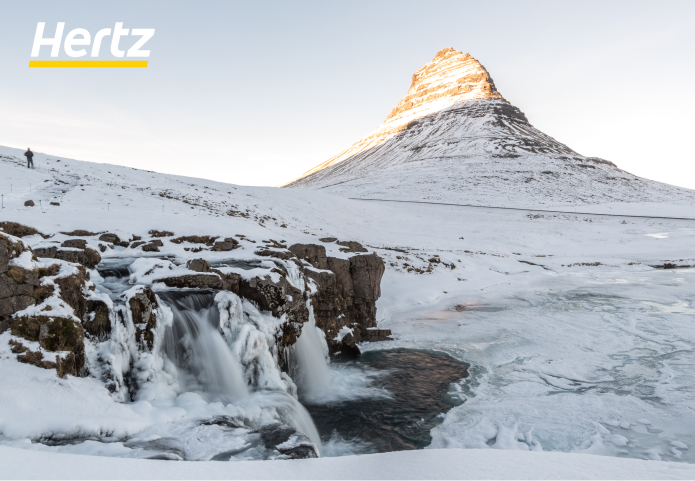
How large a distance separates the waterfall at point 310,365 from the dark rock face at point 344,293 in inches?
36.9

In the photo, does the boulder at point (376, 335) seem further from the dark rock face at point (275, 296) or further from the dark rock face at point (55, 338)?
the dark rock face at point (55, 338)

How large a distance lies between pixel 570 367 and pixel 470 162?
89524 mm

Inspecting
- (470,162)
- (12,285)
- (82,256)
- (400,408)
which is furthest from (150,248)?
(470,162)

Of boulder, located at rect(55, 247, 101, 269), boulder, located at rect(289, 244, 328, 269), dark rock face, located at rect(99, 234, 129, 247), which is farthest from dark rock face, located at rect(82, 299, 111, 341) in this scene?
boulder, located at rect(289, 244, 328, 269)

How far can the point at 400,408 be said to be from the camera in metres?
8.67

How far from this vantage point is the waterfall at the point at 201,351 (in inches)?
287

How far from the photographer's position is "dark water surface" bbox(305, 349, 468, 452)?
24.8 ft

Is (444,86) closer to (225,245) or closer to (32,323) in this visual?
(225,245)

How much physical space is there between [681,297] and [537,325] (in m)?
9.58

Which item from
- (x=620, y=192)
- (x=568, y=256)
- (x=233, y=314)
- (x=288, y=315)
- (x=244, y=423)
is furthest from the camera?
(x=620, y=192)

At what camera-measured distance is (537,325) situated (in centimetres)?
1444

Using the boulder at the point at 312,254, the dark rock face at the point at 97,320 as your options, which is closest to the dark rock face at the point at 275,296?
the dark rock face at the point at 97,320

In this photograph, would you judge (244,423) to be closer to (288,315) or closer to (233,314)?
(233,314)

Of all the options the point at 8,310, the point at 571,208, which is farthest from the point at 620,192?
the point at 8,310
